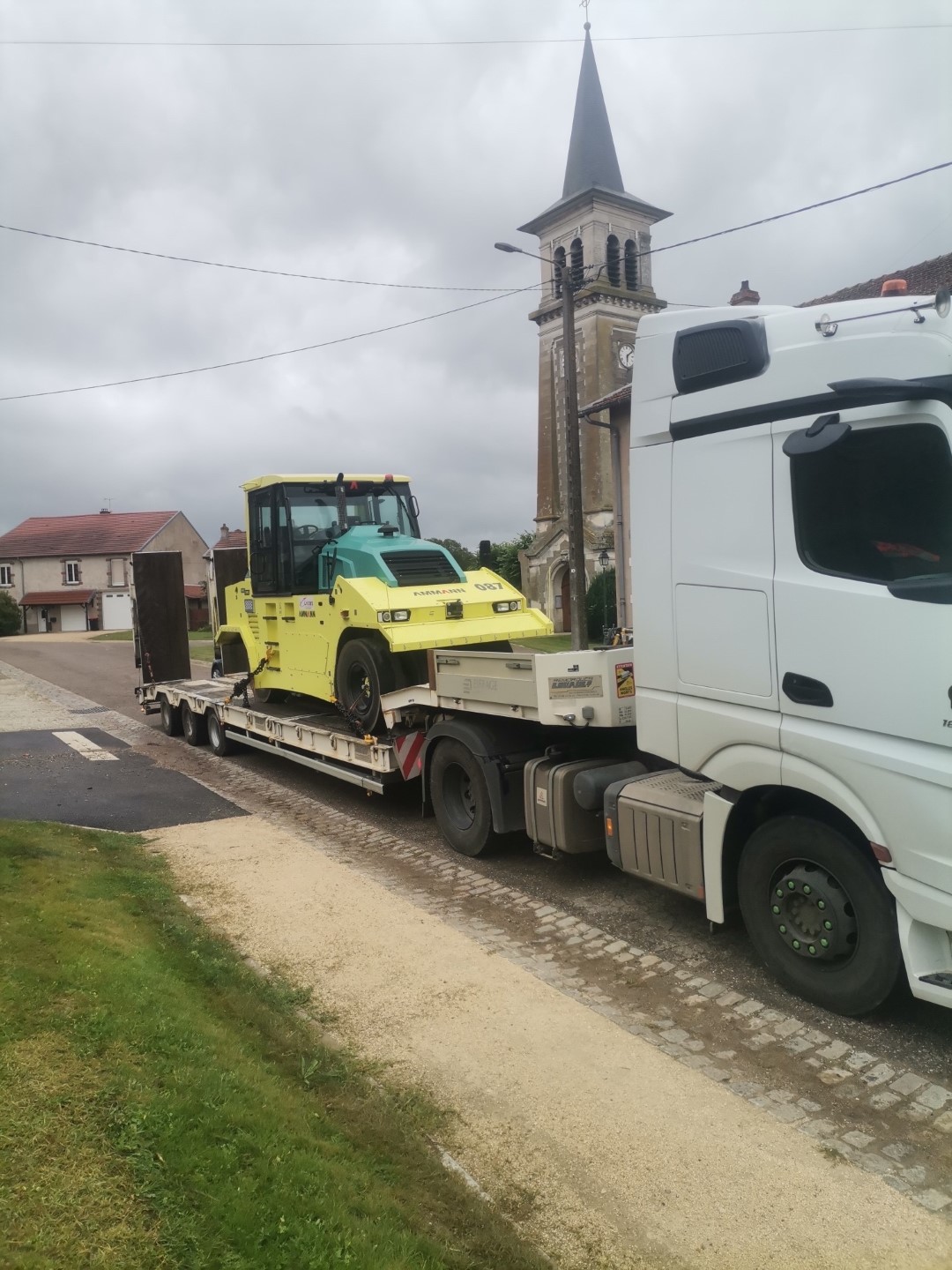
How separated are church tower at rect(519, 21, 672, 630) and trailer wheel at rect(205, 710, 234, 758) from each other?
26.1 m

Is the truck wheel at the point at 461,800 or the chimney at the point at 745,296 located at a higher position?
the chimney at the point at 745,296

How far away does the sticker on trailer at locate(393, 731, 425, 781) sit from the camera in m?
8.07

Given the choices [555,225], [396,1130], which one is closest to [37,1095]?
[396,1130]

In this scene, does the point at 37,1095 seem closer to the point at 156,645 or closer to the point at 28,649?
the point at 156,645

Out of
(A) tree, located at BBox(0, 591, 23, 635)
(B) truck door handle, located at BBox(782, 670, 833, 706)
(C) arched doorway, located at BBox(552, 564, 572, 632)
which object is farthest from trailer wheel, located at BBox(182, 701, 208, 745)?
(A) tree, located at BBox(0, 591, 23, 635)

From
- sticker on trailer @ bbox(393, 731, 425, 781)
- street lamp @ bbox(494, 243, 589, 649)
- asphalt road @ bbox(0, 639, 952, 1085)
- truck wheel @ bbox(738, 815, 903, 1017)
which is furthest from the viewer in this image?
street lamp @ bbox(494, 243, 589, 649)

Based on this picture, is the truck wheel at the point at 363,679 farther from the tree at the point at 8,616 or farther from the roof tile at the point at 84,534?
the roof tile at the point at 84,534

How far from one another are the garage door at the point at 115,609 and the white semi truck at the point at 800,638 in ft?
190

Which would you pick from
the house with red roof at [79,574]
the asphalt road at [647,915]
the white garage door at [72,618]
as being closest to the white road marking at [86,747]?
the asphalt road at [647,915]

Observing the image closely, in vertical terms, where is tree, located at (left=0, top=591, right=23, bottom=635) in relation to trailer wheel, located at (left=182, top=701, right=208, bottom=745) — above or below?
above

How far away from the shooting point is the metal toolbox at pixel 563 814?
20.8ft

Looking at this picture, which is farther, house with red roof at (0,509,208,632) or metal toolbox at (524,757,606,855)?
house with red roof at (0,509,208,632)

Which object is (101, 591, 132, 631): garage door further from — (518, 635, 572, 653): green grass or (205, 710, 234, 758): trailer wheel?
(205, 710, 234, 758): trailer wheel

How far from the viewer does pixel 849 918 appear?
4363 mm
